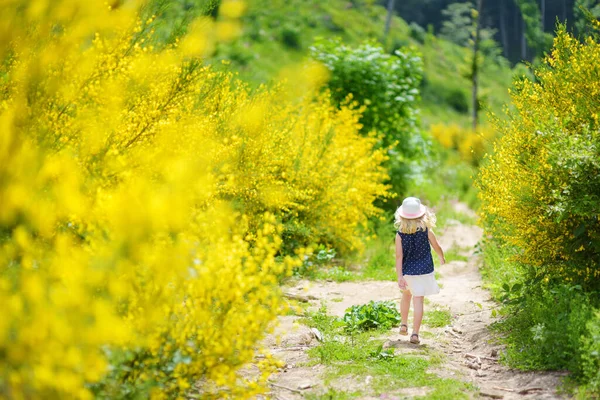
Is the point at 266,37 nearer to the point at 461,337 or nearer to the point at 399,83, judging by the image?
the point at 399,83

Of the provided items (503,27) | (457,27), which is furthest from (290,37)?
(503,27)

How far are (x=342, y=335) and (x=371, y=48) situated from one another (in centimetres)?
819

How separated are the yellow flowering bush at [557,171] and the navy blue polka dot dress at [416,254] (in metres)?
0.75

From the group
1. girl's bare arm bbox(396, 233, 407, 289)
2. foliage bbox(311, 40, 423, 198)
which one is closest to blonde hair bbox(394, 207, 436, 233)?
girl's bare arm bbox(396, 233, 407, 289)

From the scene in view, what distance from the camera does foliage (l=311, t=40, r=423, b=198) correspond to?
39.9ft

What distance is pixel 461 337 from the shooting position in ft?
19.0

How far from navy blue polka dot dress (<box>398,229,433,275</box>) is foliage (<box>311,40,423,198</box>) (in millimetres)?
6522

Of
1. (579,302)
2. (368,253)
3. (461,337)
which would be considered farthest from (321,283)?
(579,302)

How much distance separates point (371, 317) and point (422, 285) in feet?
2.20

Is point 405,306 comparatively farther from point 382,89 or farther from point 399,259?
point 382,89

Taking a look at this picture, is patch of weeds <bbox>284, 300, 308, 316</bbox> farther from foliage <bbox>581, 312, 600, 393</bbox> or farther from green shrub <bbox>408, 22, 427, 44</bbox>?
green shrub <bbox>408, 22, 427, 44</bbox>

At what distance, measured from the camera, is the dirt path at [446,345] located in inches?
167

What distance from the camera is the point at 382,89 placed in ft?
40.4

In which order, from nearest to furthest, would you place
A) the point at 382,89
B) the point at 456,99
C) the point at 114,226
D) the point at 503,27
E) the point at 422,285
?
1. the point at 114,226
2. the point at 422,285
3. the point at 382,89
4. the point at 456,99
5. the point at 503,27
